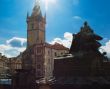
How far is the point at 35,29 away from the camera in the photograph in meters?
101

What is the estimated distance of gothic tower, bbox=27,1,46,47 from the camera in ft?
326

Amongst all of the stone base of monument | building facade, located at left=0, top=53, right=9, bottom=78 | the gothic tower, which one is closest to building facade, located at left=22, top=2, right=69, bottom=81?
the gothic tower

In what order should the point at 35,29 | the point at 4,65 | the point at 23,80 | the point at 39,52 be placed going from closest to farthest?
the point at 23,80
the point at 39,52
the point at 4,65
the point at 35,29

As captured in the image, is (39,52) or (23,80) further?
(39,52)

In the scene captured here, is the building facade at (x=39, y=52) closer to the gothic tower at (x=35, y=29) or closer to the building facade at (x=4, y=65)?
the gothic tower at (x=35, y=29)

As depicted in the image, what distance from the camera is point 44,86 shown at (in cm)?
2461

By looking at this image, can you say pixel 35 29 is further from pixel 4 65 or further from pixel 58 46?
pixel 4 65

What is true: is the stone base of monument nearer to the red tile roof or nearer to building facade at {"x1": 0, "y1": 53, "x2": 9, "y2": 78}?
the red tile roof

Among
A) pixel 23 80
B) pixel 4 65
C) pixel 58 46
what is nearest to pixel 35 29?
pixel 58 46

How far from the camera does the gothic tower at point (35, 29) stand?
99.5m

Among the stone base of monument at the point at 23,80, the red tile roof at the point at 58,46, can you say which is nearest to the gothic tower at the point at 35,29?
the red tile roof at the point at 58,46

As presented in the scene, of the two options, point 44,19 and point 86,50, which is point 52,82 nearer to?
point 86,50

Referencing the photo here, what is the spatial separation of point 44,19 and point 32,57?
27.9 m

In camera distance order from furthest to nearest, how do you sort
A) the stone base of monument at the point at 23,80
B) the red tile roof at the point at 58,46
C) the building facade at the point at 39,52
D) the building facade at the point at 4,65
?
the red tile roof at the point at 58,46 < the building facade at the point at 4,65 < the building facade at the point at 39,52 < the stone base of monument at the point at 23,80
